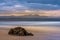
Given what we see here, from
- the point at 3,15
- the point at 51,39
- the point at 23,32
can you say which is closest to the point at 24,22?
the point at 3,15

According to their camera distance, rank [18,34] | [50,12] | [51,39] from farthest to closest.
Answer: [50,12]
[18,34]
[51,39]

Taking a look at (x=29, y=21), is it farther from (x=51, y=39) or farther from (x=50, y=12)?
(x=51, y=39)

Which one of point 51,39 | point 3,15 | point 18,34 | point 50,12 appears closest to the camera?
point 51,39

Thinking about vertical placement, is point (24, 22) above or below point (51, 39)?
above

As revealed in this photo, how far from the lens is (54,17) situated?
4.40 meters

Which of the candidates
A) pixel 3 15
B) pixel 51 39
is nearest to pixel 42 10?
pixel 3 15

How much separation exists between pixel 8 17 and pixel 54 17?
917 mm

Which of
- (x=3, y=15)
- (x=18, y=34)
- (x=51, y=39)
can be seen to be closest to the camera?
(x=51, y=39)

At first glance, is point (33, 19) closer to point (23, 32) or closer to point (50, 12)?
point (50, 12)

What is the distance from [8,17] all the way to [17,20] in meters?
0.26

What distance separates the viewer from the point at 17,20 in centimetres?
454

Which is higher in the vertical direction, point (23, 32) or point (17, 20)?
point (17, 20)

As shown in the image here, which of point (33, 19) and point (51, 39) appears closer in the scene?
point (51, 39)

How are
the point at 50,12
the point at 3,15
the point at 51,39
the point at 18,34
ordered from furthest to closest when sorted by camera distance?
the point at 50,12
the point at 3,15
the point at 18,34
the point at 51,39
